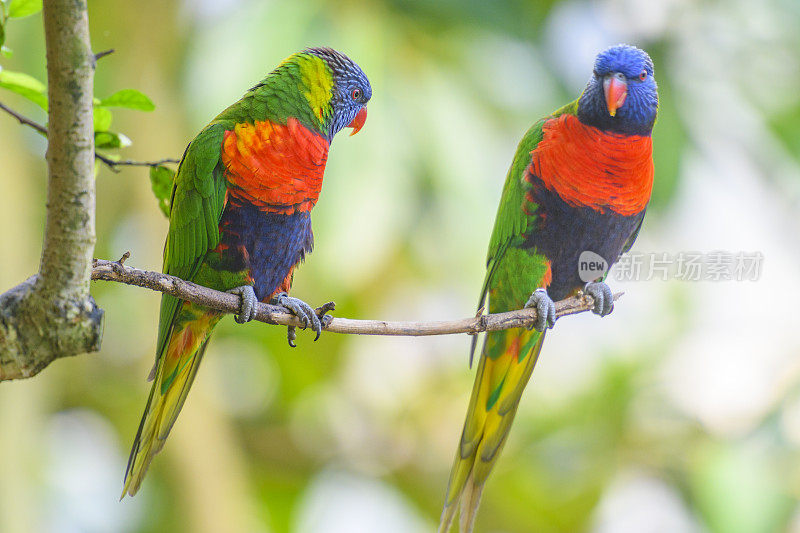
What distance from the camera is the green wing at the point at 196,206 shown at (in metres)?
1.49

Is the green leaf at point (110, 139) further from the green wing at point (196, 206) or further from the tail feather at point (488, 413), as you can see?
the tail feather at point (488, 413)

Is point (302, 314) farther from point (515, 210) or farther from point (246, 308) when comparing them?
point (515, 210)

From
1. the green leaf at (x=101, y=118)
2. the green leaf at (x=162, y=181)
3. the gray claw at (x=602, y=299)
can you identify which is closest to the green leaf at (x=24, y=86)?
the green leaf at (x=101, y=118)

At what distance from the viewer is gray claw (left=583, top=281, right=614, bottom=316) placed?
1.39m

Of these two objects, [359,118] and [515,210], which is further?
[515,210]

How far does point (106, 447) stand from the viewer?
525 cm

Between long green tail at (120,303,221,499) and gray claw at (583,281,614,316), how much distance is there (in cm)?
77

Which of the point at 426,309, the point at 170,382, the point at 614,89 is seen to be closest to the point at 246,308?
the point at 170,382

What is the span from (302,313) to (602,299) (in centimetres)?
58

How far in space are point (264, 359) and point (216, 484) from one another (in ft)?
8.20

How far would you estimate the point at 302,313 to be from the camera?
4.56 feet

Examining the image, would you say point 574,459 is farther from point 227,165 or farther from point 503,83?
point 227,165

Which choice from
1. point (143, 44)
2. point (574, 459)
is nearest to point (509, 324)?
point (143, 44)

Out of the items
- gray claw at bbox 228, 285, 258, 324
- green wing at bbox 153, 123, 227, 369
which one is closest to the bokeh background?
green wing at bbox 153, 123, 227, 369
